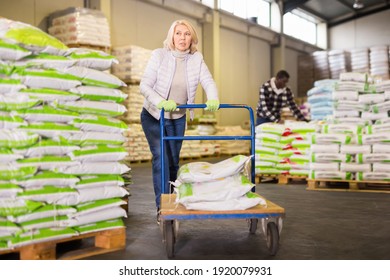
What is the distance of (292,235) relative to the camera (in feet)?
13.6

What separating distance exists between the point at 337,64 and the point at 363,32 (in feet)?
16.5

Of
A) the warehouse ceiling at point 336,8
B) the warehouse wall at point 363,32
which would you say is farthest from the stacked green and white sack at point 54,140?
the warehouse wall at point 363,32

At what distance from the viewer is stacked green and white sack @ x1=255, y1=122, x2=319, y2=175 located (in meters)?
8.23

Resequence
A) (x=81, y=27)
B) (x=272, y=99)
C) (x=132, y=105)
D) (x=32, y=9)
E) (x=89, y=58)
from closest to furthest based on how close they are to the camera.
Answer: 1. (x=89, y=58)
2. (x=272, y=99)
3. (x=81, y=27)
4. (x=32, y=9)
5. (x=132, y=105)

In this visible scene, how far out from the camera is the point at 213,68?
16828mm

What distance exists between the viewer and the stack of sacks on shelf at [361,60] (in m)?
18.1

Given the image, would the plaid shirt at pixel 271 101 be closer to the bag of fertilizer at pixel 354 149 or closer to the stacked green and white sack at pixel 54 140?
the bag of fertilizer at pixel 354 149

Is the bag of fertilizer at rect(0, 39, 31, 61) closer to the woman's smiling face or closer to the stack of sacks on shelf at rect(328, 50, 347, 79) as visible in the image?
the woman's smiling face

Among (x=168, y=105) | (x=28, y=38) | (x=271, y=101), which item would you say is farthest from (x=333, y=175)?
(x=28, y=38)

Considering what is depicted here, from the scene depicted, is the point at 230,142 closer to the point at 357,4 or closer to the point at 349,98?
the point at 349,98

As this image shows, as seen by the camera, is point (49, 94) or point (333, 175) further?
point (333, 175)

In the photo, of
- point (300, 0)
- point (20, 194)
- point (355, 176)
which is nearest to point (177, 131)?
point (20, 194)

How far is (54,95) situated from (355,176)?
540 cm

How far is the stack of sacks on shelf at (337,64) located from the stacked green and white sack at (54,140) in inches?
660
